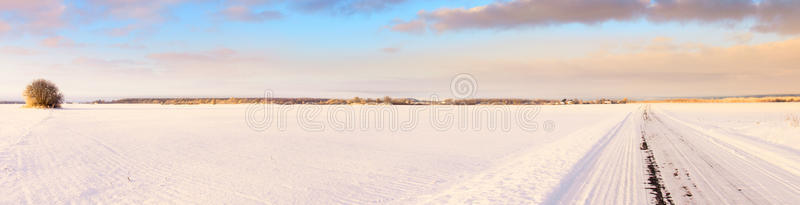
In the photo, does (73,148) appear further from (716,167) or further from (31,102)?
(31,102)

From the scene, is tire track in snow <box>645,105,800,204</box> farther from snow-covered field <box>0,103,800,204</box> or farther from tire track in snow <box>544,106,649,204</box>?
tire track in snow <box>544,106,649,204</box>

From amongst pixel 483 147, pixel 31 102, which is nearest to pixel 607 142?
pixel 483 147

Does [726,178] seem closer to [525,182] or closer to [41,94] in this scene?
[525,182]

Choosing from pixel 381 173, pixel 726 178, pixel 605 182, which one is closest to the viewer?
pixel 605 182

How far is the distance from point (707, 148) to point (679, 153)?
188 cm

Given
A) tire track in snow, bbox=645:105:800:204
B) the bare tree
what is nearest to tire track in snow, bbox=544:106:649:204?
tire track in snow, bbox=645:105:800:204

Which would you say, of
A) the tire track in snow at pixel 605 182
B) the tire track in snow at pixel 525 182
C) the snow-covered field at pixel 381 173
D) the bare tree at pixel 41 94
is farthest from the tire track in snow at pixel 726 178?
the bare tree at pixel 41 94

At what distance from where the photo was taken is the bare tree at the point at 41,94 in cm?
2905

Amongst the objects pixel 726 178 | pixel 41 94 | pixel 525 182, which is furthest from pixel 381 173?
pixel 41 94

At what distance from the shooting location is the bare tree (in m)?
29.0

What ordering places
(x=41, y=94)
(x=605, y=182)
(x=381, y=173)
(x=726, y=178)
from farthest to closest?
1. (x=41, y=94)
2. (x=381, y=173)
3. (x=726, y=178)
4. (x=605, y=182)

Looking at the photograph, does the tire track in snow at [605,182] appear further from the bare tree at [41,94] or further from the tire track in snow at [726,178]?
the bare tree at [41,94]

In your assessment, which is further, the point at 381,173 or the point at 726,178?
the point at 381,173

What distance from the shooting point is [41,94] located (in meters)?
29.1
